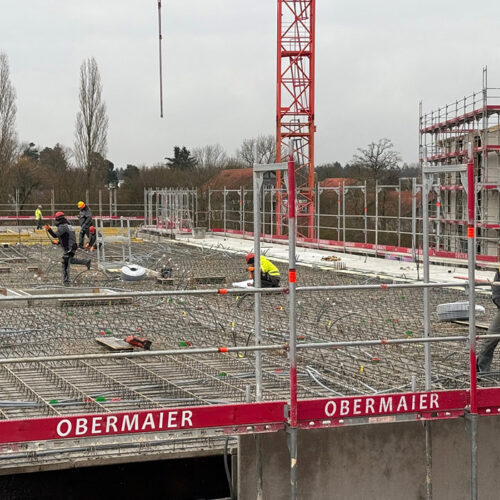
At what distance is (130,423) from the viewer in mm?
5719

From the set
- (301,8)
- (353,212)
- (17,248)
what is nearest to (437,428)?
(17,248)

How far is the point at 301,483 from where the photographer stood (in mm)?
6387

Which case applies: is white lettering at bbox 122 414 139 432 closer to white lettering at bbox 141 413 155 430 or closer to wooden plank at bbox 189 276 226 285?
white lettering at bbox 141 413 155 430

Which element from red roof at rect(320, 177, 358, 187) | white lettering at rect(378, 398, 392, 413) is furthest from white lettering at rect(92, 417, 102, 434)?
red roof at rect(320, 177, 358, 187)

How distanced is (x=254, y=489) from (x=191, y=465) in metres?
0.56

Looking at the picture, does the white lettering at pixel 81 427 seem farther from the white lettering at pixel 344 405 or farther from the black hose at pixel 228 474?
the white lettering at pixel 344 405

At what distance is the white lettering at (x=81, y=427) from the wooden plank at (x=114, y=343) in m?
3.86

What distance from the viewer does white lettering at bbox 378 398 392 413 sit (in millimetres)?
6246

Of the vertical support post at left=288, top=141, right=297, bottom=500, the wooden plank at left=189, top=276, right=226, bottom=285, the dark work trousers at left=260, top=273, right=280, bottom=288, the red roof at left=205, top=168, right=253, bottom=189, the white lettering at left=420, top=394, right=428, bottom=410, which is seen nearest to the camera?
the vertical support post at left=288, top=141, right=297, bottom=500

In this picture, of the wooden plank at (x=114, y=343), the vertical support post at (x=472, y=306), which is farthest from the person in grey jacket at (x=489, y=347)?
the wooden plank at (x=114, y=343)

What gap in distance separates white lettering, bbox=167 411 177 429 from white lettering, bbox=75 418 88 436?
58cm

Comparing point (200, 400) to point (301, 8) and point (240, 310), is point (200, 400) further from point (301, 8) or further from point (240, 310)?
point (301, 8)

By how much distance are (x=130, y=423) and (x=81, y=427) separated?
33 centimetres

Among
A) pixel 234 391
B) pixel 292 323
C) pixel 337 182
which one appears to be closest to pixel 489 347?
pixel 234 391
